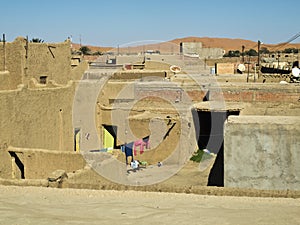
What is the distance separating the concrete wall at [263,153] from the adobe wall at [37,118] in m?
5.53

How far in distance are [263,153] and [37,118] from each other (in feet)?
21.2

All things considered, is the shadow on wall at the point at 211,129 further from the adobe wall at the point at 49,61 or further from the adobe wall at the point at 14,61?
the adobe wall at the point at 14,61

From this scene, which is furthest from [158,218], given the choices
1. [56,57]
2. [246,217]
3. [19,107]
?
[56,57]

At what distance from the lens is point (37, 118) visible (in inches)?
522

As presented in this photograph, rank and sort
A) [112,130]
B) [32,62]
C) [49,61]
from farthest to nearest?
[112,130] < [49,61] < [32,62]

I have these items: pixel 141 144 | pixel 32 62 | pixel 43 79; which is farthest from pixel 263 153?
pixel 43 79

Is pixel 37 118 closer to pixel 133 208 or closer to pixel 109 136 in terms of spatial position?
pixel 109 136

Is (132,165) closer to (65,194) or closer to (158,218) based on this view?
(65,194)

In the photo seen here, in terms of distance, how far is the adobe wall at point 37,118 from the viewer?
12.1 m

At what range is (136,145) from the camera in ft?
58.9

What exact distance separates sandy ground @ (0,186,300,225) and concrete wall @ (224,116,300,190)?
1.85 meters

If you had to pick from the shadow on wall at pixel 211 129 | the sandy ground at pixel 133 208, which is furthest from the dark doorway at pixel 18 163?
the shadow on wall at pixel 211 129

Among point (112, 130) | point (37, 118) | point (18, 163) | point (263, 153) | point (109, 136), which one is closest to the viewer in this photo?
point (263, 153)

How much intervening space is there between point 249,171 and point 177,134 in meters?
8.05
